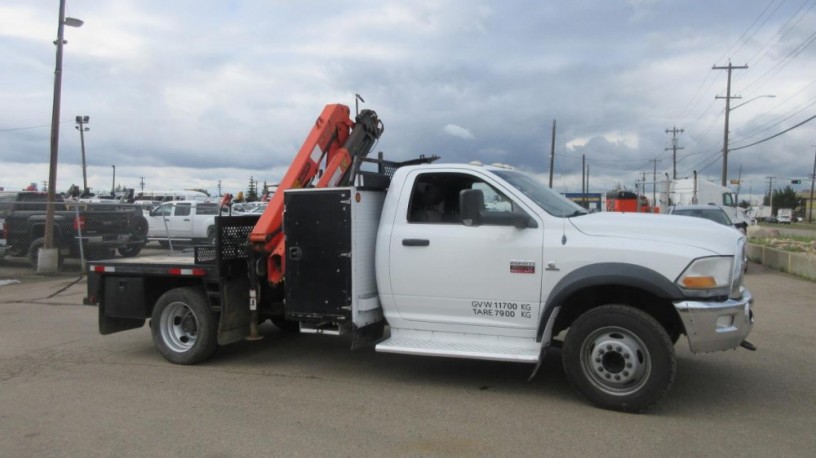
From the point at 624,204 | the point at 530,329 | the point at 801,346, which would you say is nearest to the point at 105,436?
the point at 530,329

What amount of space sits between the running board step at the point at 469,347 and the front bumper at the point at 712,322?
3.99ft

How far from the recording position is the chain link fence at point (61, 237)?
15227 mm

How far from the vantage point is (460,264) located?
18.1 feet

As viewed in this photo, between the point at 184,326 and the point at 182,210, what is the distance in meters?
18.3

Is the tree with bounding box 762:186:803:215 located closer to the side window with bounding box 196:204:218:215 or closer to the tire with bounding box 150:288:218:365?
the side window with bounding box 196:204:218:215

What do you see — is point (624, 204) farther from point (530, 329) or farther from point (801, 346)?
point (530, 329)

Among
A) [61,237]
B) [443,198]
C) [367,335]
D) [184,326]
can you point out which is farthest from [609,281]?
[61,237]

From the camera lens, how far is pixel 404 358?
22.8 ft

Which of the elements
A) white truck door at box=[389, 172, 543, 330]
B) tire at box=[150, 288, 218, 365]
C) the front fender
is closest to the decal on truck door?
white truck door at box=[389, 172, 543, 330]

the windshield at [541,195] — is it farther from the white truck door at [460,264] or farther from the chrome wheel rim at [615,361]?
the chrome wheel rim at [615,361]

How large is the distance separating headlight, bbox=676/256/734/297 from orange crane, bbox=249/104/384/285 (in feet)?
10.2

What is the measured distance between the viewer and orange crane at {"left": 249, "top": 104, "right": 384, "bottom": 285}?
635 centimetres

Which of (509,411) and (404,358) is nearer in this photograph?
(509,411)

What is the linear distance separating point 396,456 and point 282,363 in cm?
293
